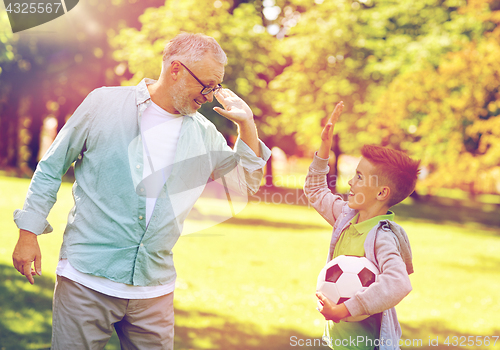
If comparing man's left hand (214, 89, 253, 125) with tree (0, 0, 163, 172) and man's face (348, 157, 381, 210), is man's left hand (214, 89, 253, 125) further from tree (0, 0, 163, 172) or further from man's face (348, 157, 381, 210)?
tree (0, 0, 163, 172)

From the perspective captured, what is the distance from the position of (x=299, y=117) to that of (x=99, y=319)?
810 inches

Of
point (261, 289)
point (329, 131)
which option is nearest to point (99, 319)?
point (329, 131)

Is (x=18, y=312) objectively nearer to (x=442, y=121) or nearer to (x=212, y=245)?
(x=212, y=245)

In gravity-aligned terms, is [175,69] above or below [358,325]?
above

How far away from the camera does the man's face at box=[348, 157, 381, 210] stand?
2562 millimetres

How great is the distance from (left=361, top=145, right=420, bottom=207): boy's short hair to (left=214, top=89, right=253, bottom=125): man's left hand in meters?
0.69

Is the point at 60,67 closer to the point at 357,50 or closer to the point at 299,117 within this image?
the point at 299,117

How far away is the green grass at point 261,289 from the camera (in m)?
5.70

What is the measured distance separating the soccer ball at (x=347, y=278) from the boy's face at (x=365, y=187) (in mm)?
295

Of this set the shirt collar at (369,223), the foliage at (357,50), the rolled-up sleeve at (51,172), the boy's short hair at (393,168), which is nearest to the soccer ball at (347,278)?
the shirt collar at (369,223)

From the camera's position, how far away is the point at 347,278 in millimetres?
2422

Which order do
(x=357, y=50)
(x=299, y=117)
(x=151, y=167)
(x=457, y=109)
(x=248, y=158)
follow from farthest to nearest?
(x=299, y=117)
(x=357, y=50)
(x=457, y=109)
(x=248, y=158)
(x=151, y=167)

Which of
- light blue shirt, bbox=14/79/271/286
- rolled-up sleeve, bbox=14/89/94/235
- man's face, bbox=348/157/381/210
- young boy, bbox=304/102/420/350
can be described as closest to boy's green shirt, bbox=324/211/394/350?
young boy, bbox=304/102/420/350

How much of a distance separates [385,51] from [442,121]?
142 inches
